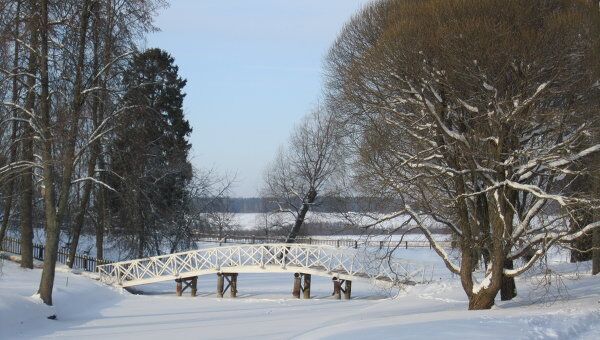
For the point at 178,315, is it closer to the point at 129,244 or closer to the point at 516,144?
the point at 516,144

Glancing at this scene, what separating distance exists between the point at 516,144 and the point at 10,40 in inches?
455

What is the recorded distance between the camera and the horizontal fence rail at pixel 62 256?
27.5m

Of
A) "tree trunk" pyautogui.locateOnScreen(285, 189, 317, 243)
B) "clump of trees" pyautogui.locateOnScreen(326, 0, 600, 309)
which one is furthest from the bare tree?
"clump of trees" pyautogui.locateOnScreen(326, 0, 600, 309)

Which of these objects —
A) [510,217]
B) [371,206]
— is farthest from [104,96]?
[510,217]

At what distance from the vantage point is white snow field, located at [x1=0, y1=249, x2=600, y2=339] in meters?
11.4

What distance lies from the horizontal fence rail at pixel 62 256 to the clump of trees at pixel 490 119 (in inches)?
586

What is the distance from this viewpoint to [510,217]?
592 inches

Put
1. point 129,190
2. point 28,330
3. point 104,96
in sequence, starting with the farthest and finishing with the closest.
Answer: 1. point 129,190
2. point 104,96
3. point 28,330

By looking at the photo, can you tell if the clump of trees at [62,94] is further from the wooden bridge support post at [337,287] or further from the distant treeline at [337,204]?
the wooden bridge support post at [337,287]

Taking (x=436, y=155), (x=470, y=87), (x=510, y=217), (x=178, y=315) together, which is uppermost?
(x=470, y=87)

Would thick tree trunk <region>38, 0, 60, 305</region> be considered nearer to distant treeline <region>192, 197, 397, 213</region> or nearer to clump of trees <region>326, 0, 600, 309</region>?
clump of trees <region>326, 0, 600, 309</region>

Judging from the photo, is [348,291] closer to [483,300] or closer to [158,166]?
[483,300]

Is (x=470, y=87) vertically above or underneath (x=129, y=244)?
above

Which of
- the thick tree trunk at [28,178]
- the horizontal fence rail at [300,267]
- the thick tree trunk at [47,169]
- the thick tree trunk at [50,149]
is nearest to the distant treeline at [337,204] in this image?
the horizontal fence rail at [300,267]
